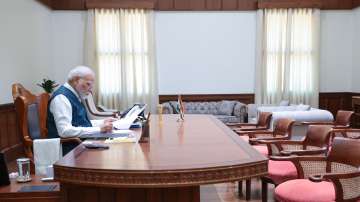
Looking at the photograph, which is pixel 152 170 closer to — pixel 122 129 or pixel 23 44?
pixel 122 129

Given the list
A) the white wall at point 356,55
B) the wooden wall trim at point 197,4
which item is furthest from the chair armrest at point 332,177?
the white wall at point 356,55

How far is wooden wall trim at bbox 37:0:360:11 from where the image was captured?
7.55 meters

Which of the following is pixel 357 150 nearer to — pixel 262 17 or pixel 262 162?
pixel 262 162

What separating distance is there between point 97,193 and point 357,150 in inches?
66.2

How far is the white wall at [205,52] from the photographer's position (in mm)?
7844

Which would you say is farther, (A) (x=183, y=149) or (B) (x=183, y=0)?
(B) (x=183, y=0)

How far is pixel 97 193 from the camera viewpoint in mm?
1581

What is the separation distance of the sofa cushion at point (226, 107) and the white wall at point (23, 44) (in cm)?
380

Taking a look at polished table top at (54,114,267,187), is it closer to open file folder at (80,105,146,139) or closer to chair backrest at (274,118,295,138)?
open file folder at (80,105,146,139)

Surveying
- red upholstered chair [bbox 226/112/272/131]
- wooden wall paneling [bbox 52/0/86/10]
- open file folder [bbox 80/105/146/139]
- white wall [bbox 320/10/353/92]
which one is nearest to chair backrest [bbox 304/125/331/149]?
red upholstered chair [bbox 226/112/272/131]

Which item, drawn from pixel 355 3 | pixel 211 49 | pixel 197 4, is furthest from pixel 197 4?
pixel 355 3

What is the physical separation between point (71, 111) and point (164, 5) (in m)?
5.67

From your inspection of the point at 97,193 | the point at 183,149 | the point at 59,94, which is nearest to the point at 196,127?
the point at 183,149

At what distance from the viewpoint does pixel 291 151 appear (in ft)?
8.88
